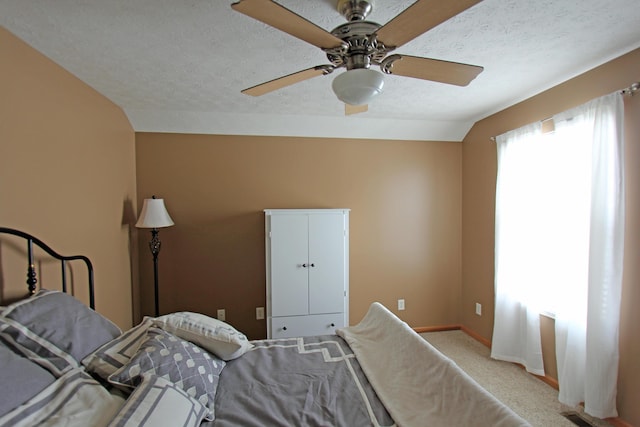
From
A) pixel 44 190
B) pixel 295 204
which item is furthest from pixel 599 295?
pixel 44 190

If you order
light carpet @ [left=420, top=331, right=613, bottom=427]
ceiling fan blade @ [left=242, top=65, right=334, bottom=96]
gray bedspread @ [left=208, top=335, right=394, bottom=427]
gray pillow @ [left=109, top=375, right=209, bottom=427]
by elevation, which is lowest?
light carpet @ [left=420, top=331, right=613, bottom=427]

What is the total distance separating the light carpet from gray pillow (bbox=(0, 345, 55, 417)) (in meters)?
2.79

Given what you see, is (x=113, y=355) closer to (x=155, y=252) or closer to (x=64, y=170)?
(x=64, y=170)

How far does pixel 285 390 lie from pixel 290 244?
64.4 inches

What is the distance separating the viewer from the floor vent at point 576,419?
6.97 ft

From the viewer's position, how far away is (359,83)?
1.27m

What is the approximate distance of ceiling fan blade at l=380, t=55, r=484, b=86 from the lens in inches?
54.7

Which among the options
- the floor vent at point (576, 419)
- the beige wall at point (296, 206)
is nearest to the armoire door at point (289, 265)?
the beige wall at point (296, 206)

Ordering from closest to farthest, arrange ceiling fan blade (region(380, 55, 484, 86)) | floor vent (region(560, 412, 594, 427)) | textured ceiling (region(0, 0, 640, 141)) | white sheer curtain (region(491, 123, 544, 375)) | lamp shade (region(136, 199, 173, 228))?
ceiling fan blade (region(380, 55, 484, 86)) → textured ceiling (region(0, 0, 640, 141)) → floor vent (region(560, 412, 594, 427)) → white sheer curtain (region(491, 123, 544, 375)) → lamp shade (region(136, 199, 173, 228))

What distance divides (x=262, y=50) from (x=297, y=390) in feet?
6.16

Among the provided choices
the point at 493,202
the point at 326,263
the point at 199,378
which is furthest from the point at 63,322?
the point at 493,202

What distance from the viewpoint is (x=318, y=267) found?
3070mm

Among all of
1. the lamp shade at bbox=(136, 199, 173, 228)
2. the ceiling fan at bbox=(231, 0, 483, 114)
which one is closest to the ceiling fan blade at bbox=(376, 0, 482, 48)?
the ceiling fan at bbox=(231, 0, 483, 114)

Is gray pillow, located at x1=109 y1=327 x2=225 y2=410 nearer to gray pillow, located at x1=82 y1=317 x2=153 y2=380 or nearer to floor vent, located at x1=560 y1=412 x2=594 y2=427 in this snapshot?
gray pillow, located at x1=82 y1=317 x2=153 y2=380
